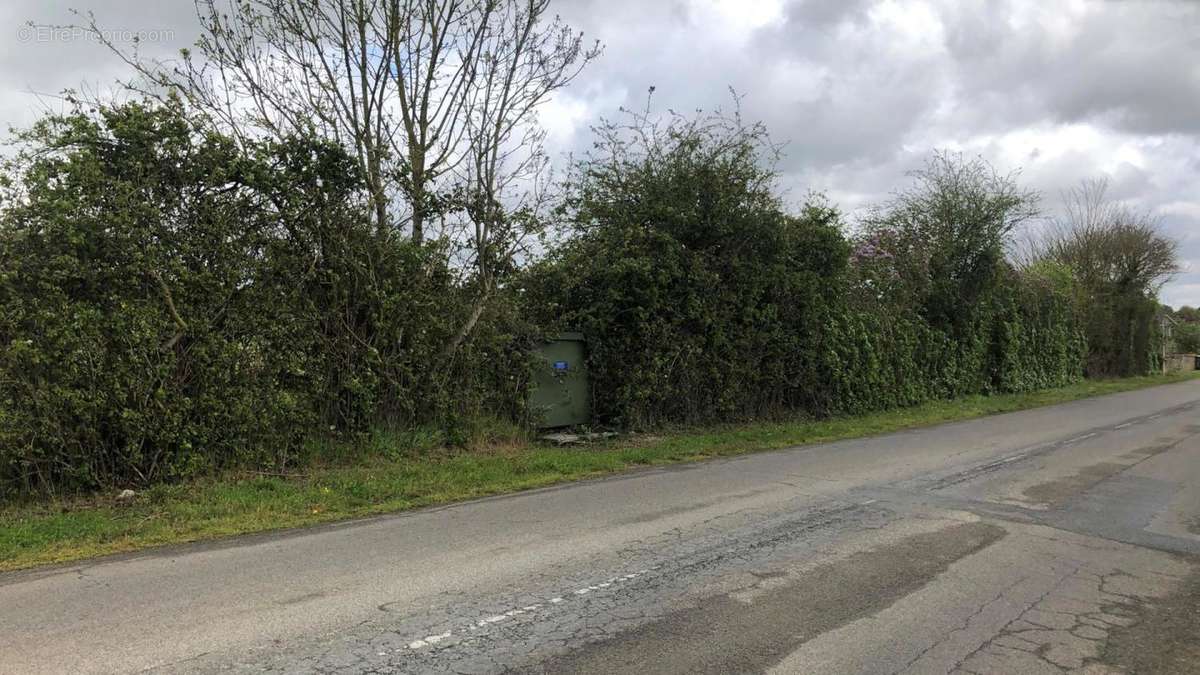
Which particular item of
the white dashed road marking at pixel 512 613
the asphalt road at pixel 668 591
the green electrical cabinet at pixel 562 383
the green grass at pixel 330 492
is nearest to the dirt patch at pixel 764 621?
the asphalt road at pixel 668 591

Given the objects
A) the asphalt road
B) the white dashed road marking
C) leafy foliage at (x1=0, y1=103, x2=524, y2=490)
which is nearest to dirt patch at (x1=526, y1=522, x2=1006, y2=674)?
the asphalt road

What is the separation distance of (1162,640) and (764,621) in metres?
2.36

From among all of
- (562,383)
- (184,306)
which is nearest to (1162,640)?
(184,306)

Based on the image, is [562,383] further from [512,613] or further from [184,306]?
[512,613]

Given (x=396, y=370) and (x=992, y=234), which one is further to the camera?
(x=992, y=234)

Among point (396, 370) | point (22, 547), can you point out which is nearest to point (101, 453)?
point (22, 547)

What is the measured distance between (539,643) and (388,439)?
7.11 m

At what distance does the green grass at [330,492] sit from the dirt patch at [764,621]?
4295 millimetres

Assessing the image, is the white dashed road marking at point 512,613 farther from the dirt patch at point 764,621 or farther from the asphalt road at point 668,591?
the dirt patch at point 764,621

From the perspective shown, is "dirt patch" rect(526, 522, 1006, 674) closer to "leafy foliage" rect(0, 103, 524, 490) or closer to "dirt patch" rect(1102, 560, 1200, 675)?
"dirt patch" rect(1102, 560, 1200, 675)

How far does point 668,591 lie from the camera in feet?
17.0

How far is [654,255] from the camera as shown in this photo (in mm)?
14242

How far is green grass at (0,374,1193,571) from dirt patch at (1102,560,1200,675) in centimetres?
628

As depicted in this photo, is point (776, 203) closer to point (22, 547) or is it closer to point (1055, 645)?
Answer: point (1055, 645)
